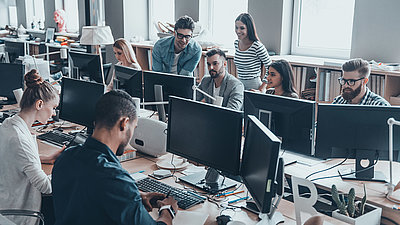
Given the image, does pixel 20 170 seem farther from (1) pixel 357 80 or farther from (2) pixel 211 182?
(1) pixel 357 80

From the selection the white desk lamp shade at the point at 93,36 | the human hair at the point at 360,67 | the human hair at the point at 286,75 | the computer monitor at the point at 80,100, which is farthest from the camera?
the white desk lamp shade at the point at 93,36

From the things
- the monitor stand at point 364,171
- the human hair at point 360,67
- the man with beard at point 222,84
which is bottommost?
the monitor stand at point 364,171

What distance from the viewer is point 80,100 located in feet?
10.7

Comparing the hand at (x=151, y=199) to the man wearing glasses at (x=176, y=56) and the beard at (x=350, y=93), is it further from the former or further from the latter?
the man wearing glasses at (x=176, y=56)

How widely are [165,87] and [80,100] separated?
0.63m

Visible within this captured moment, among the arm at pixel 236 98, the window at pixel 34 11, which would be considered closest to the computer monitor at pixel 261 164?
the arm at pixel 236 98

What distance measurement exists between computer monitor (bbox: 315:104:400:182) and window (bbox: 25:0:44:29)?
8882mm

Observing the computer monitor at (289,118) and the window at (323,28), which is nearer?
the computer monitor at (289,118)

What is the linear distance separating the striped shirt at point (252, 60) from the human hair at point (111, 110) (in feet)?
8.52

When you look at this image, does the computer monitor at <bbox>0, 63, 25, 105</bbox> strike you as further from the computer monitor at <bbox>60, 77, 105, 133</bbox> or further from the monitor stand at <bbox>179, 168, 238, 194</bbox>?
the monitor stand at <bbox>179, 168, 238, 194</bbox>

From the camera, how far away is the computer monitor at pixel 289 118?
2.48 m

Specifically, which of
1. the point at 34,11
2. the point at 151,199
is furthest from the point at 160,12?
the point at 151,199

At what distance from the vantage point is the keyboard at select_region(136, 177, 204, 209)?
2197 mm

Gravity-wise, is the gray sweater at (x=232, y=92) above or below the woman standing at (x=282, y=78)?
below
